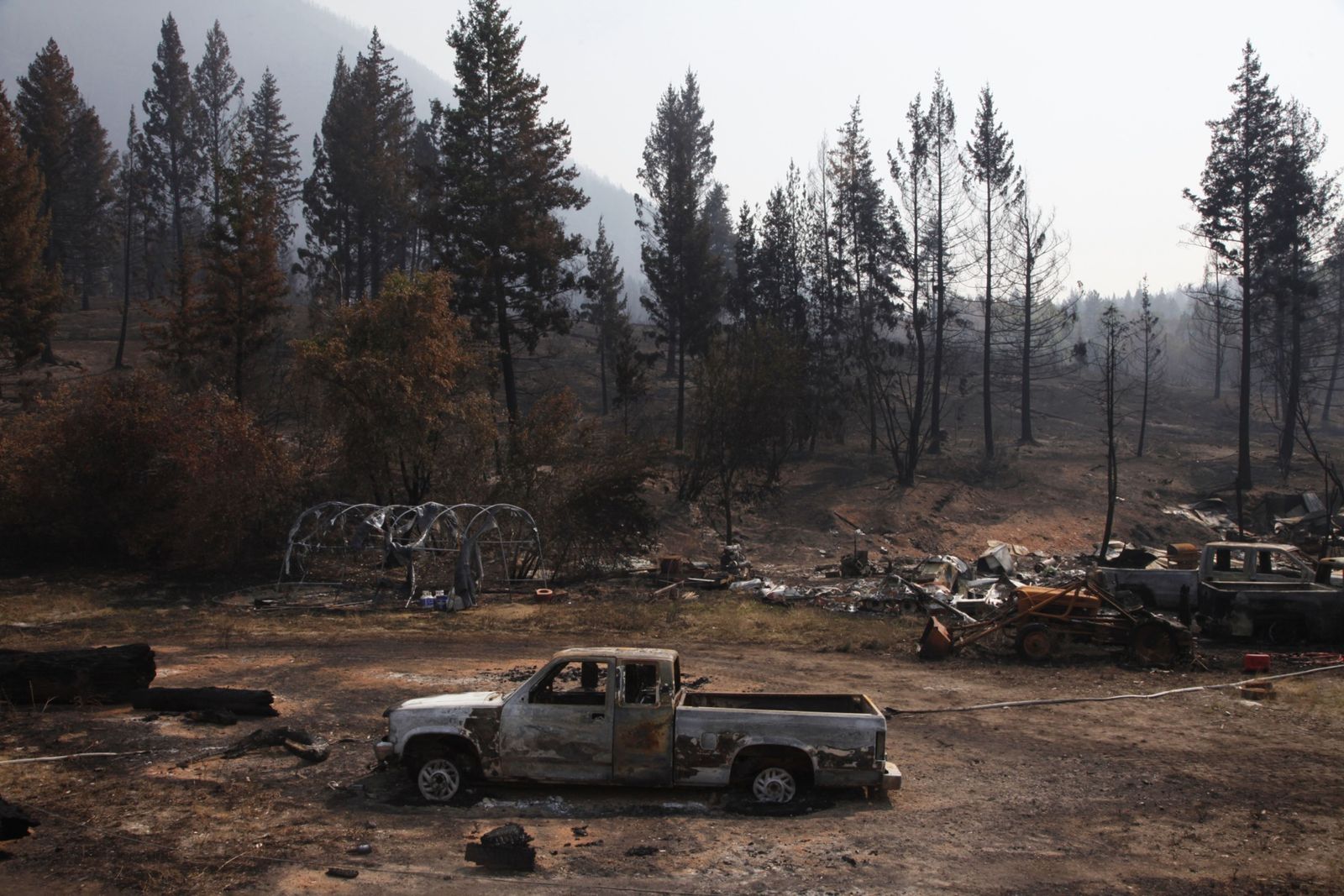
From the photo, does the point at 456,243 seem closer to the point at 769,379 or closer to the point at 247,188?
the point at 247,188

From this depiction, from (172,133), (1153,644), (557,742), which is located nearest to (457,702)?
(557,742)

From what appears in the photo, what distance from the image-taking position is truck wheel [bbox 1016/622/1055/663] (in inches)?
657

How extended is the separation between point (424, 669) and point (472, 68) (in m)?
28.8

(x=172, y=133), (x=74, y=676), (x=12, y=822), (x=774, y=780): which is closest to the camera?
(x=12, y=822)

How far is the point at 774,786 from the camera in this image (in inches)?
367

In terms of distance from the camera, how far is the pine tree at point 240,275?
3278 cm

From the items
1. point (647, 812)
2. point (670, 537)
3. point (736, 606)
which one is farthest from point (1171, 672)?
point (670, 537)

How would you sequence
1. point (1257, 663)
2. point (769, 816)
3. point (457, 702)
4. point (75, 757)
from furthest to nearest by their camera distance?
point (1257, 663) → point (75, 757) → point (457, 702) → point (769, 816)

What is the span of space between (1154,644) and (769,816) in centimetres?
1045

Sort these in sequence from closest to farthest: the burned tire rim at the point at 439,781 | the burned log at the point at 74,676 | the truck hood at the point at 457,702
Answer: the burned tire rim at the point at 439,781 → the truck hood at the point at 457,702 → the burned log at the point at 74,676

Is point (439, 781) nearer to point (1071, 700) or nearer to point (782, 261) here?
point (1071, 700)

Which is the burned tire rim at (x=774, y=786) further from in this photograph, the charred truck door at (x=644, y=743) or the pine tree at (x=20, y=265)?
the pine tree at (x=20, y=265)

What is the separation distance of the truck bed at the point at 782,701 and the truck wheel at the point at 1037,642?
724 cm

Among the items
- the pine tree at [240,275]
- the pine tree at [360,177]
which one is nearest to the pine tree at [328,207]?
the pine tree at [360,177]
